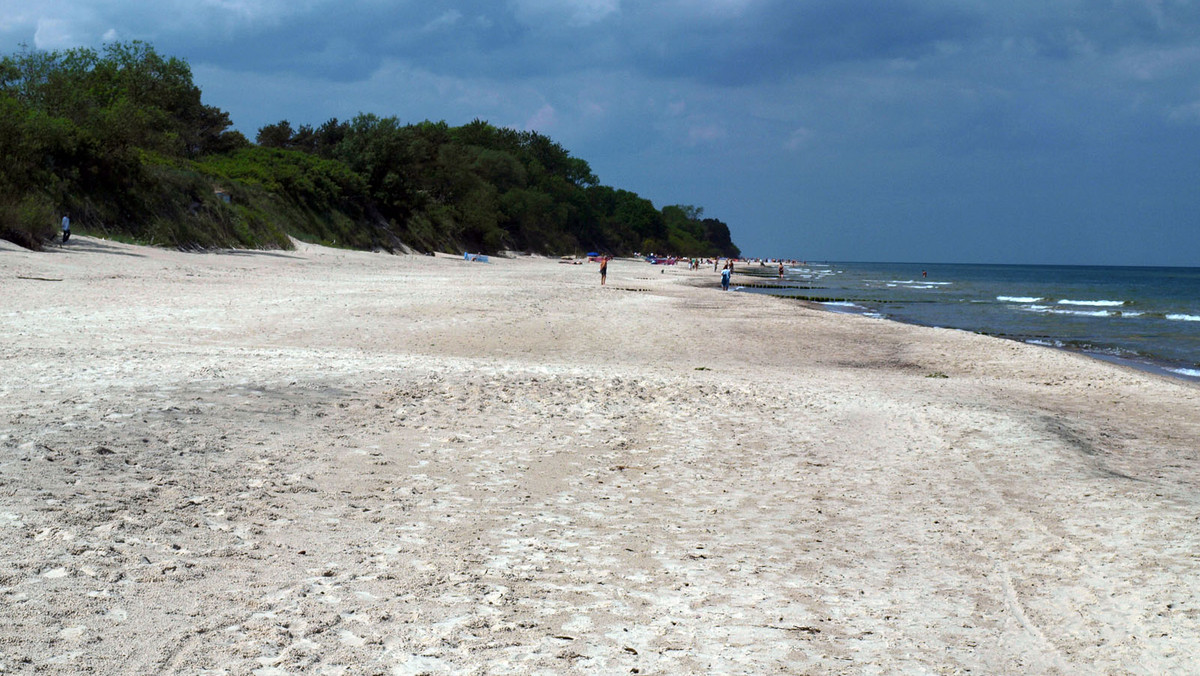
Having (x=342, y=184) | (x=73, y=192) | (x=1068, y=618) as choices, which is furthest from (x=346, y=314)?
(x=342, y=184)

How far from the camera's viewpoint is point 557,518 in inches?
230

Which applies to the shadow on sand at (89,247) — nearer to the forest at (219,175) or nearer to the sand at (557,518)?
the forest at (219,175)

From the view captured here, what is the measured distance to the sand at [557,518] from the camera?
12.8ft

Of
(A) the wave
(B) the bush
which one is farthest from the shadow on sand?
(A) the wave

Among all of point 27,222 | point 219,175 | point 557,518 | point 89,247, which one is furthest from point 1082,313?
point 219,175

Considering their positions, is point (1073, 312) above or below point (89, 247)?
below

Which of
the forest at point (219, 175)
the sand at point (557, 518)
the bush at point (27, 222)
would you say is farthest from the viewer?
the forest at point (219, 175)

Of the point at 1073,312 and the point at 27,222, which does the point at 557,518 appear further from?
the point at 1073,312

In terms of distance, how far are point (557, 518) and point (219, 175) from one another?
51859mm

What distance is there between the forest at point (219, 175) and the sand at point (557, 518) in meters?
22.3

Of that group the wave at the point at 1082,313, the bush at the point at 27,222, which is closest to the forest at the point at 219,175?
the bush at the point at 27,222

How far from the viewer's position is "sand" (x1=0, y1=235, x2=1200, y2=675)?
391cm

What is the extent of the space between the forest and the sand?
22288 millimetres

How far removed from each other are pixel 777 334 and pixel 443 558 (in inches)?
696
